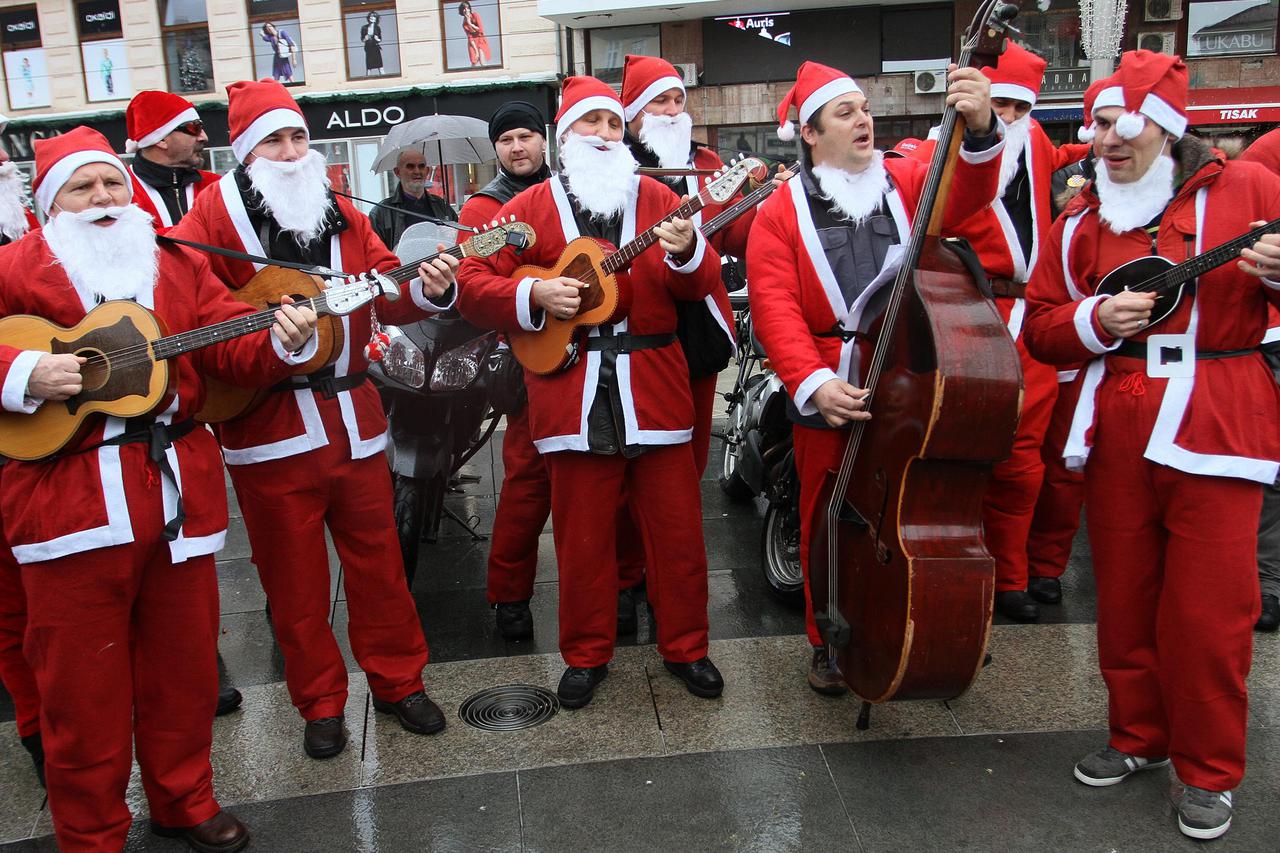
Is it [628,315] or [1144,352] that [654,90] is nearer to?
[628,315]

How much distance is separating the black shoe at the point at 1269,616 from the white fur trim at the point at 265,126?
12.7ft

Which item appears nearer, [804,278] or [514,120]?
[804,278]

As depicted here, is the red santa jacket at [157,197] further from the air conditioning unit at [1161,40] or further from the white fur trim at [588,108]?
the air conditioning unit at [1161,40]

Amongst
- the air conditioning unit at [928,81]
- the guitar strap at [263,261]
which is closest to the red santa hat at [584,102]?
the guitar strap at [263,261]

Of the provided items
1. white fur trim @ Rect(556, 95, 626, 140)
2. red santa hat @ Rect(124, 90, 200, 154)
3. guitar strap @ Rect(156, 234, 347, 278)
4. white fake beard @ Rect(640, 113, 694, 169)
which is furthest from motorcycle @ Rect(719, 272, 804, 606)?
red santa hat @ Rect(124, 90, 200, 154)

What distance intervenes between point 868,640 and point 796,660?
0.95 metres

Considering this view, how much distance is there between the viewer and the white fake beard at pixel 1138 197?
275 centimetres

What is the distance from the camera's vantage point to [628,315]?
11.4 ft

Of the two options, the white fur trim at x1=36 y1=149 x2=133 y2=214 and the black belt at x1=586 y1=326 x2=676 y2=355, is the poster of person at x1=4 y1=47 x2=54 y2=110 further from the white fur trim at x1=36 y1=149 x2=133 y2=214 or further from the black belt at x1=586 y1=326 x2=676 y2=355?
the black belt at x1=586 y1=326 x2=676 y2=355

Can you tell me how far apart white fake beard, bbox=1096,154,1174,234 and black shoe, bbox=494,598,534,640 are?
2.63 m

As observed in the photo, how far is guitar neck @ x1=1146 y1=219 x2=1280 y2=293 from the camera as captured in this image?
8.14ft

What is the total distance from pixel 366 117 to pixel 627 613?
16805mm

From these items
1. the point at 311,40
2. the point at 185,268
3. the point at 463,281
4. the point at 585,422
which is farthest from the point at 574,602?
the point at 311,40

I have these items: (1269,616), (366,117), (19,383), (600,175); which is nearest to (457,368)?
(600,175)
